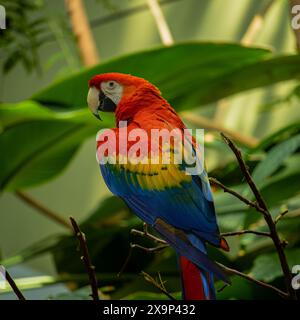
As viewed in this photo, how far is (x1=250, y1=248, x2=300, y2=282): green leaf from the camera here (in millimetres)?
451

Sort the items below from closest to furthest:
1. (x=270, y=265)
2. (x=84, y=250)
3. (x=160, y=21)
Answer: (x=84, y=250)
(x=270, y=265)
(x=160, y=21)

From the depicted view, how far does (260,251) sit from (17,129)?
26 centimetres

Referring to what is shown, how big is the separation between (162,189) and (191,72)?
11.8 inches

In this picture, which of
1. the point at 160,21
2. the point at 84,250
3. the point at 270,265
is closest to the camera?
the point at 84,250

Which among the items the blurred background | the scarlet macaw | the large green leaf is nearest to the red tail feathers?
the scarlet macaw

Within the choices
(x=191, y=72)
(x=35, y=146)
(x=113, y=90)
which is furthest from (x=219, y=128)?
(x=113, y=90)

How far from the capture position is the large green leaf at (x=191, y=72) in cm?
55

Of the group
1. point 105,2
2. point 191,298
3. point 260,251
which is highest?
point 105,2

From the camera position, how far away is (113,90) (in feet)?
1.12

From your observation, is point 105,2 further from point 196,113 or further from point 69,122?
point 196,113

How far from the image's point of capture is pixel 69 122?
1.90 ft

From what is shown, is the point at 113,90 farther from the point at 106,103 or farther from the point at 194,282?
the point at 194,282

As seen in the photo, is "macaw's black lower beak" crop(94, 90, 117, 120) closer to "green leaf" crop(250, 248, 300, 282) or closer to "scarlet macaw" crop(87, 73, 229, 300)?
"scarlet macaw" crop(87, 73, 229, 300)
